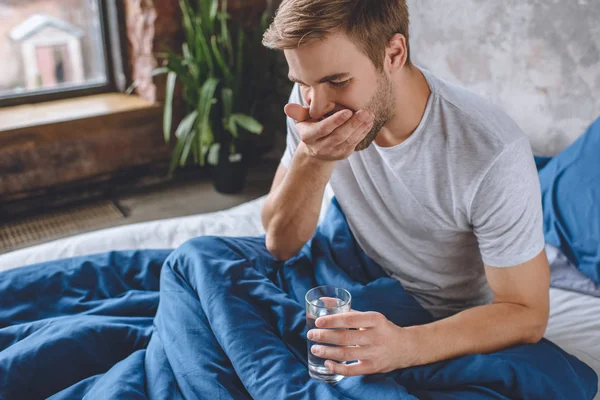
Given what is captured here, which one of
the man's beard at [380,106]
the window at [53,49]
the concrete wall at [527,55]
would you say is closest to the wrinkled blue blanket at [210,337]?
the man's beard at [380,106]

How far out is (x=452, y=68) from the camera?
2.08 m

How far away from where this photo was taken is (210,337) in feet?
3.56

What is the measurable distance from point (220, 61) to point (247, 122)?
0.30 m

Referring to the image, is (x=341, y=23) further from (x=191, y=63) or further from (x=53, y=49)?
(x=53, y=49)

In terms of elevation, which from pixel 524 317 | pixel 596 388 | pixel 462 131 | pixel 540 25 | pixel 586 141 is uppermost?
pixel 540 25

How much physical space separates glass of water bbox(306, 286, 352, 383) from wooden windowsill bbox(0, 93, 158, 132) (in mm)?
2082

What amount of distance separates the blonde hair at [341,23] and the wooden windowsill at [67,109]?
1.87 m

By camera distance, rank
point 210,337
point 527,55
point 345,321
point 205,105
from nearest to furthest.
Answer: point 345,321, point 210,337, point 527,55, point 205,105

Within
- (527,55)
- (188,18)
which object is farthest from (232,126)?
(527,55)

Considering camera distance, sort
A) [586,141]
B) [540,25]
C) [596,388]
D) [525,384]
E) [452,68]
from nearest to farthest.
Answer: [525,384]
[596,388]
[586,141]
[540,25]
[452,68]

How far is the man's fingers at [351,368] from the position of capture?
975 mm

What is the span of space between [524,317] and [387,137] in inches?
17.8

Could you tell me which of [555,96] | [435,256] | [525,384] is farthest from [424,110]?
[555,96]

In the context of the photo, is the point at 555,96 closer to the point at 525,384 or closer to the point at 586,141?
the point at 586,141
